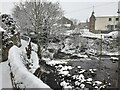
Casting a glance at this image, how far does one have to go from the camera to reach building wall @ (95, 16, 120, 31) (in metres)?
44.2

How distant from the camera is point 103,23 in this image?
45.0 metres

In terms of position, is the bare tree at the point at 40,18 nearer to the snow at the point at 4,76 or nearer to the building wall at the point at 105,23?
the snow at the point at 4,76

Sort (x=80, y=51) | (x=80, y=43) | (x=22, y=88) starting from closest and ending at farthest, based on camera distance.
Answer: (x=22, y=88)
(x=80, y=51)
(x=80, y=43)

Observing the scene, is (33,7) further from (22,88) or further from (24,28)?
(22,88)

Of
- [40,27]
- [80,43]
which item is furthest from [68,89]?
[80,43]

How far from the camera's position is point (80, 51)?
104ft

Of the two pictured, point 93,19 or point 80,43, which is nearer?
point 80,43

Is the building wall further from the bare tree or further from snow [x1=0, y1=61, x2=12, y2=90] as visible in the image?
snow [x1=0, y1=61, x2=12, y2=90]

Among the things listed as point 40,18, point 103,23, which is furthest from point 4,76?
point 103,23

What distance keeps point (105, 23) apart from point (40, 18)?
2363 centimetres

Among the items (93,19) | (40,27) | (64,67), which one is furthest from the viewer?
(93,19)

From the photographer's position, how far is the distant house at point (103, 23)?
44.3 m

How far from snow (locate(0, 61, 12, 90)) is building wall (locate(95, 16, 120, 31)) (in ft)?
118

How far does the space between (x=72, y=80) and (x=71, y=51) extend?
1409 centimetres
